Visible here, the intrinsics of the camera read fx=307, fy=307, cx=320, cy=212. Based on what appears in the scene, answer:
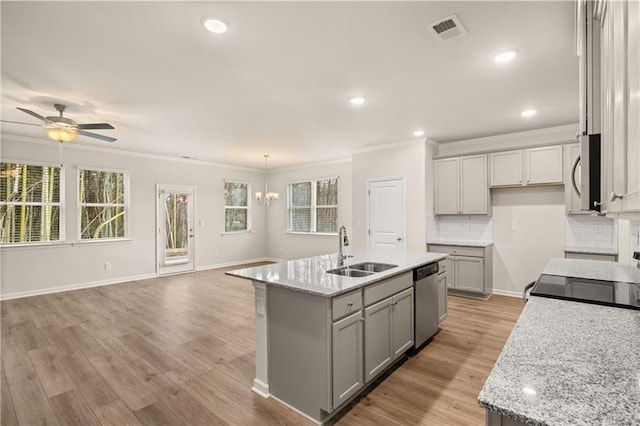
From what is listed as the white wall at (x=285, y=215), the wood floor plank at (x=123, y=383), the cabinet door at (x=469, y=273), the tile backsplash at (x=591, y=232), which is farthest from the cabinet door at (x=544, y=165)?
the wood floor plank at (x=123, y=383)

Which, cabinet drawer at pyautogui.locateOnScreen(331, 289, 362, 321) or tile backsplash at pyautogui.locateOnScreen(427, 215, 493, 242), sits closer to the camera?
cabinet drawer at pyautogui.locateOnScreen(331, 289, 362, 321)

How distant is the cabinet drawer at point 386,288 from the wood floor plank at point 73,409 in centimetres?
206

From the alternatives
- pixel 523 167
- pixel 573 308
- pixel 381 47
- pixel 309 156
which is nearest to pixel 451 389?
pixel 573 308

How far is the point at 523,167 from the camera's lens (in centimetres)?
466

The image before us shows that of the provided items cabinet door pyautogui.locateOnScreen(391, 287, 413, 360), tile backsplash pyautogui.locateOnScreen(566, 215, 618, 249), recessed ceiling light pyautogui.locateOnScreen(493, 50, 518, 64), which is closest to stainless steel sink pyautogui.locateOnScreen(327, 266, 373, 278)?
cabinet door pyautogui.locateOnScreen(391, 287, 413, 360)

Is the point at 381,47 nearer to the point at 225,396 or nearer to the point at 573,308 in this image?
the point at 573,308

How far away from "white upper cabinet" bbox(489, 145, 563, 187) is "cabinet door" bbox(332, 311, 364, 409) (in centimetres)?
391

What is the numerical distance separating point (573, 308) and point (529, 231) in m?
3.98

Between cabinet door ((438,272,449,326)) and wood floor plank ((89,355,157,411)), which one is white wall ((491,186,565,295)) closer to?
cabinet door ((438,272,449,326))

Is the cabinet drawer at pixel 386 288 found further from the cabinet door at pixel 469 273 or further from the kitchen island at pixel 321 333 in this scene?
the cabinet door at pixel 469 273

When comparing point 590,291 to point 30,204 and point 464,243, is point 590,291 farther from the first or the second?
point 30,204

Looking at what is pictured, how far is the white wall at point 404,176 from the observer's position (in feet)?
17.6

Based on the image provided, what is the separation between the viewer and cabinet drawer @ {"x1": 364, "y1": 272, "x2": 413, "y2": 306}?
2.32m

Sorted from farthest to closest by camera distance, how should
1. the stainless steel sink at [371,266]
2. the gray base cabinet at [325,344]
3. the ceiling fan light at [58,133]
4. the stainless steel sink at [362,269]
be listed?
the ceiling fan light at [58,133]
the stainless steel sink at [371,266]
the stainless steel sink at [362,269]
the gray base cabinet at [325,344]
